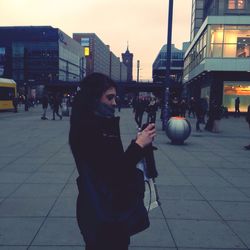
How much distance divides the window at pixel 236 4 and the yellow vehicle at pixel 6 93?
24825 mm

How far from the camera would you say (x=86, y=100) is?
211 centimetres

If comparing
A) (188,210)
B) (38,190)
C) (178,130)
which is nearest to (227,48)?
(178,130)

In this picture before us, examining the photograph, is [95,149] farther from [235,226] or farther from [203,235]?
[235,226]

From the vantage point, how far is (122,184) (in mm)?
1976

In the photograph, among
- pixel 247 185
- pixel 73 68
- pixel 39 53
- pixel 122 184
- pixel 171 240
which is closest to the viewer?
pixel 122 184

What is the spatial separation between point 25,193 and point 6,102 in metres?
31.3

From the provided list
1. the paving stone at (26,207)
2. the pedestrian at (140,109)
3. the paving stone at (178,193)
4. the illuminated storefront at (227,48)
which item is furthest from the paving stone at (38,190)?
the illuminated storefront at (227,48)

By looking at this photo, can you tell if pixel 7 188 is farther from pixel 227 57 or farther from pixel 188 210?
pixel 227 57

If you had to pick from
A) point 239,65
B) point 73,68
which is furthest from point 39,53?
point 239,65

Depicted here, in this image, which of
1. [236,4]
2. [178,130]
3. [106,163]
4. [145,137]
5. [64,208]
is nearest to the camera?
[106,163]

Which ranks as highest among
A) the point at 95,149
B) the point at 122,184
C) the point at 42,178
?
the point at 95,149

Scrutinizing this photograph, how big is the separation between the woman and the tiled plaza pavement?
2031 millimetres

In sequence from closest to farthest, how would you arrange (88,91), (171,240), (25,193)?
(88,91)
(171,240)
(25,193)

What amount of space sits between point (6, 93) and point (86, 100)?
116ft
